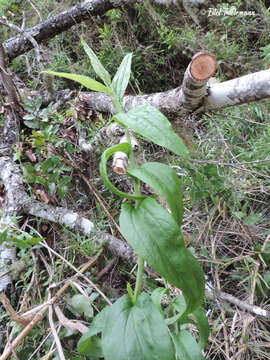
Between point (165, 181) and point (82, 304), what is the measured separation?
20.2 inches

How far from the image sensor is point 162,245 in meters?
0.41

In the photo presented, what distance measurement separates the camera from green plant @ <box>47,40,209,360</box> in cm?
41

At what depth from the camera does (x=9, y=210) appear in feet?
3.43

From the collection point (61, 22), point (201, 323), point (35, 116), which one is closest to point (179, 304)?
point (201, 323)

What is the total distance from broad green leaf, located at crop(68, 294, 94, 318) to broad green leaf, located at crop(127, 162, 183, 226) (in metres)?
0.45

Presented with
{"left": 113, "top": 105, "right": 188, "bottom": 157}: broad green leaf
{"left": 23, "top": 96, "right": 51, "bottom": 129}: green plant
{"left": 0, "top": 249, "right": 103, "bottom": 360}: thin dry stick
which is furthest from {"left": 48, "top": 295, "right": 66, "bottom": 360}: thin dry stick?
{"left": 23, "top": 96, "right": 51, "bottom": 129}: green plant

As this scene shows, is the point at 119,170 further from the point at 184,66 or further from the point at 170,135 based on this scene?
the point at 184,66

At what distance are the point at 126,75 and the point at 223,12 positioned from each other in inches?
59.7

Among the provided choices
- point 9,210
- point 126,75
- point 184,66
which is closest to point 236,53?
point 184,66

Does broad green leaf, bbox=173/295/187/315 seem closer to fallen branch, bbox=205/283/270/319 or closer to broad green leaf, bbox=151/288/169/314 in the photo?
broad green leaf, bbox=151/288/169/314

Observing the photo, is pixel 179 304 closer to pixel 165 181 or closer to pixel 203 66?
pixel 165 181

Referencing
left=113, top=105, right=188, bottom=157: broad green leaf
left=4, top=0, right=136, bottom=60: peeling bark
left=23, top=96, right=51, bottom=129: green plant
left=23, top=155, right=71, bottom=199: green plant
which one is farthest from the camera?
left=4, top=0, right=136, bottom=60: peeling bark

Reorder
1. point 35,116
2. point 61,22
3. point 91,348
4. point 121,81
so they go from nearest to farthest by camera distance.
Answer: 1. point 121,81
2. point 91,348
3. point 35,116
4. point 61,22

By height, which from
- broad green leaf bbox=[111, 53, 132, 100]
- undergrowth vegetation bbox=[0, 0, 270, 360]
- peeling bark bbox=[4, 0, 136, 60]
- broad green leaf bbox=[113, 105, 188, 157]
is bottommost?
undergrowth vegetation bbox=[0, 0, 270, 360]
